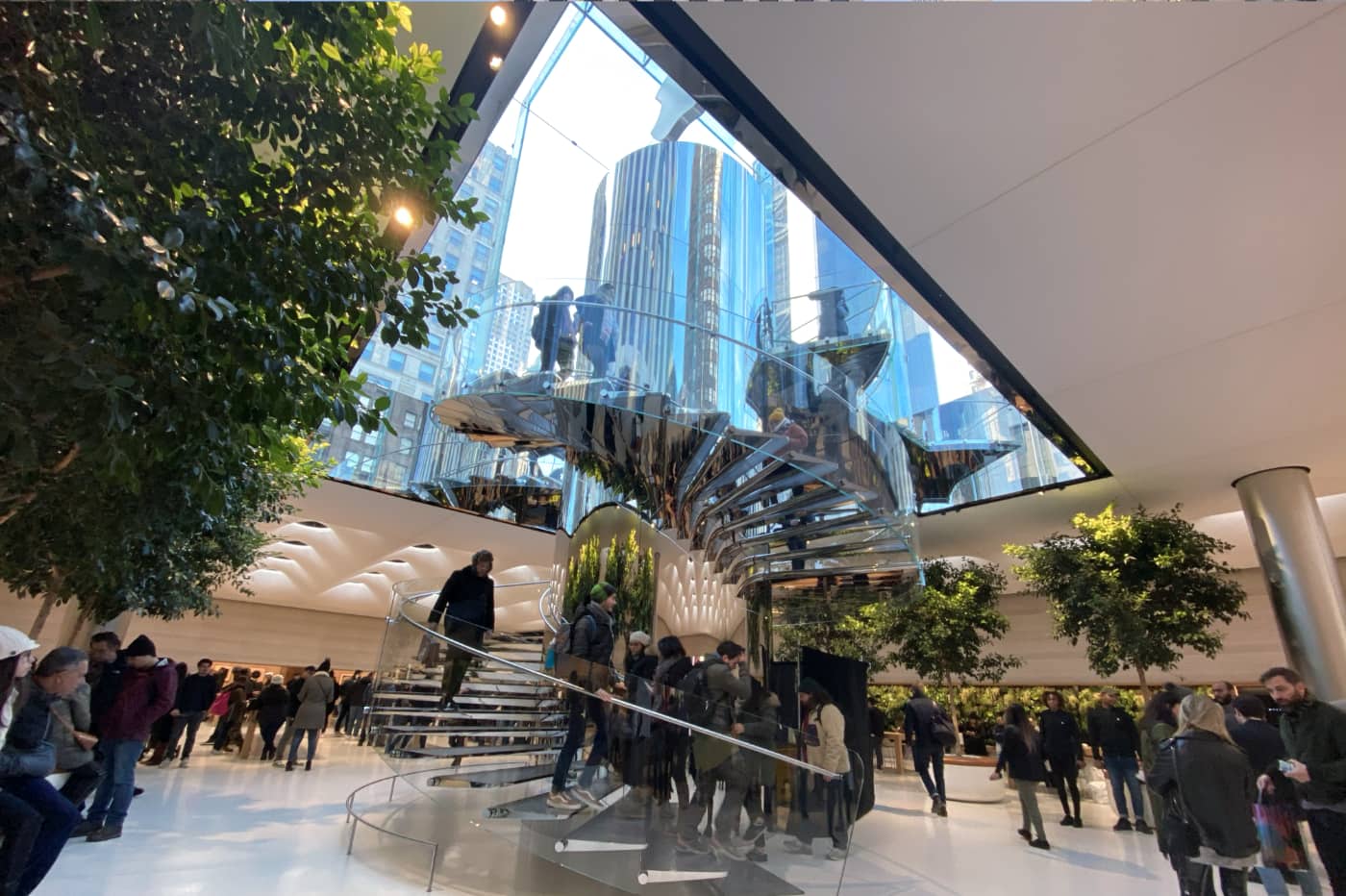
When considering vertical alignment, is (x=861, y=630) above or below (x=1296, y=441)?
below

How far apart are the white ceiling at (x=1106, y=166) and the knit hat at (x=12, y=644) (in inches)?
160

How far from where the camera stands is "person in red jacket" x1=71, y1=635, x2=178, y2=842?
4.30m

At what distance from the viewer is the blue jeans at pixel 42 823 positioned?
272cm

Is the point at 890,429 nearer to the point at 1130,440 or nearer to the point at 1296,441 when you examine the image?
the point at 1130,440

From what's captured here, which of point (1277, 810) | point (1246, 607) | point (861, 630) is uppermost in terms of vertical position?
point (1246, 607)

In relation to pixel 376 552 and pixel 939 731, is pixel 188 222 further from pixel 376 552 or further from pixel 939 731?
pixel 376 552

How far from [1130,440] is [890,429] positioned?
2665mm

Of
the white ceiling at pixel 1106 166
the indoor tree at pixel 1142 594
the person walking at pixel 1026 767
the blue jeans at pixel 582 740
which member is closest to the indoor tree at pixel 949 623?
the indoor tree at pixel 1142 594

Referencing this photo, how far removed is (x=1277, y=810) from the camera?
143 inches

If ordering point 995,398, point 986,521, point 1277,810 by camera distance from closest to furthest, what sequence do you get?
point 1277,810, point 995,398, point 986,521

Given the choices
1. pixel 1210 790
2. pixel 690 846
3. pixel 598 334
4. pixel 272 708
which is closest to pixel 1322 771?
pixel 1210 790

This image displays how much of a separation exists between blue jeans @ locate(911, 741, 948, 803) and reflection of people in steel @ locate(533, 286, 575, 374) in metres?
6.15

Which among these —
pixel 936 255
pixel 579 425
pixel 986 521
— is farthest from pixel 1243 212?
pixel 986 521

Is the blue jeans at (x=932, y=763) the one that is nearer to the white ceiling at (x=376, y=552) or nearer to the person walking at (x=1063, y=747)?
the person walking at (x=1063, y=747)
